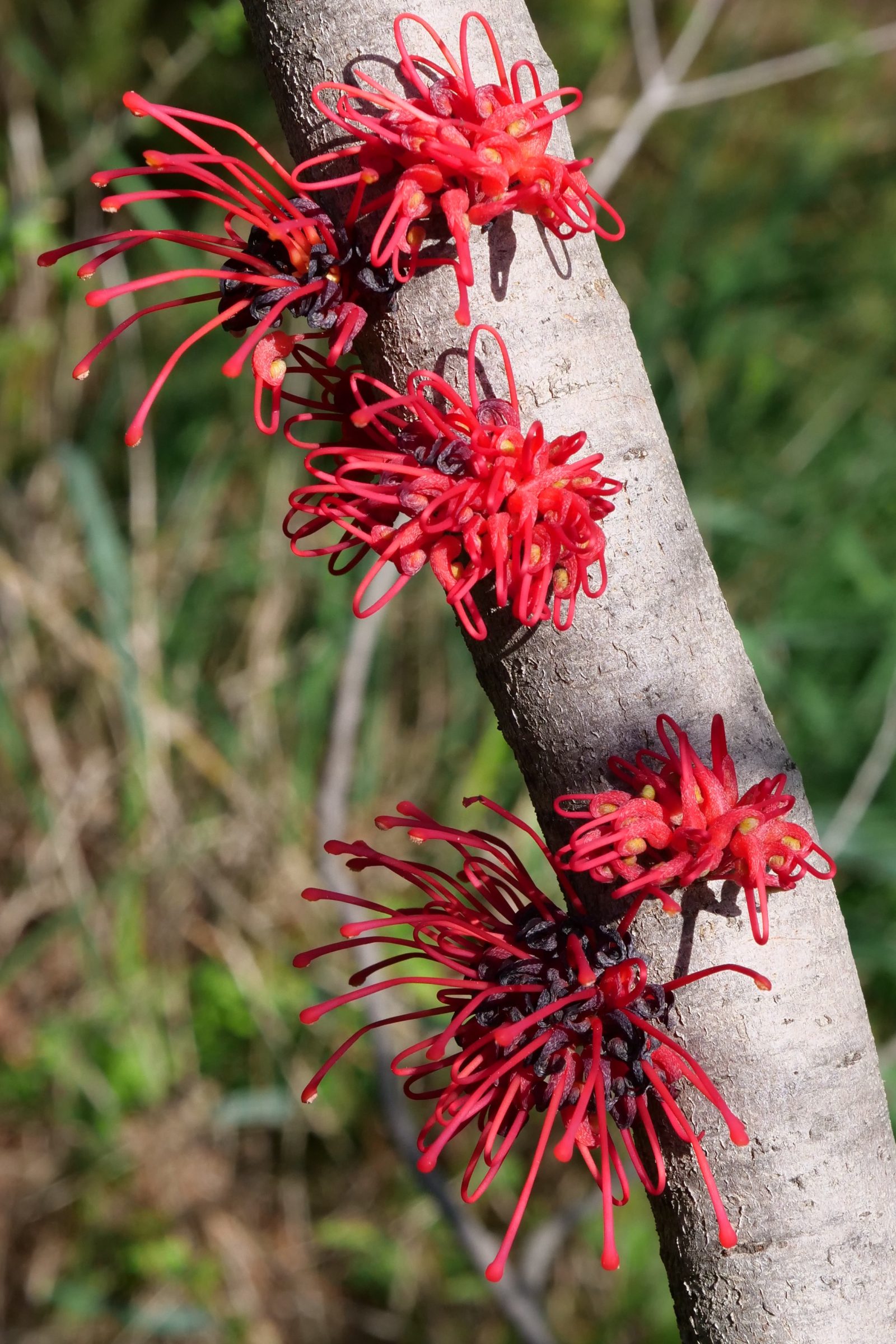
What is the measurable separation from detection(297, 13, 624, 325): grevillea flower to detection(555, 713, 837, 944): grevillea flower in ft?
0.91

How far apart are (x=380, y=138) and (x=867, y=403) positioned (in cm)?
203

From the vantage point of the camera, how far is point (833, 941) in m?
0.67

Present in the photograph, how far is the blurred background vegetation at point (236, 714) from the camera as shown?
6.23ft

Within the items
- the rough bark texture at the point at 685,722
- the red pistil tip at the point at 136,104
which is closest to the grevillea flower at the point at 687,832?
the rough bark texture at the point at 685,722

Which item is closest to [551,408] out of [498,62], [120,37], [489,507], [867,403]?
[489,507]

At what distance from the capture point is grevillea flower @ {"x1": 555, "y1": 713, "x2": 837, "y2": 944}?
1.97ft

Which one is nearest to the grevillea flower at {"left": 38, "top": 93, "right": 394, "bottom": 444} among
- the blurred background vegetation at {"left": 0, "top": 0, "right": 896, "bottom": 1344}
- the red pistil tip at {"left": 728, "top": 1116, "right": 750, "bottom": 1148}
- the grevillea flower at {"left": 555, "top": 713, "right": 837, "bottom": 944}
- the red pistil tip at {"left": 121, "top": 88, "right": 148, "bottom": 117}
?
the red pistil tip at {"left": 121, "top": 88, "right": 148, "bottom": 117}

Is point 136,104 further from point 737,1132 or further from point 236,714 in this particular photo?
point 236,714

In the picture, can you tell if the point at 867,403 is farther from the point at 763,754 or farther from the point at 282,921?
the point at 763,754

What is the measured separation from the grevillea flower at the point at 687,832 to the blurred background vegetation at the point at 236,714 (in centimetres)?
126

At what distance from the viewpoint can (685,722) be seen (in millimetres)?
641

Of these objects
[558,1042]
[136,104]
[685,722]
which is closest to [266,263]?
[136,104]

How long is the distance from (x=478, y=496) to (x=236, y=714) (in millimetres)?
1645

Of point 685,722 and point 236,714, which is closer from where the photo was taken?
point 685,722
